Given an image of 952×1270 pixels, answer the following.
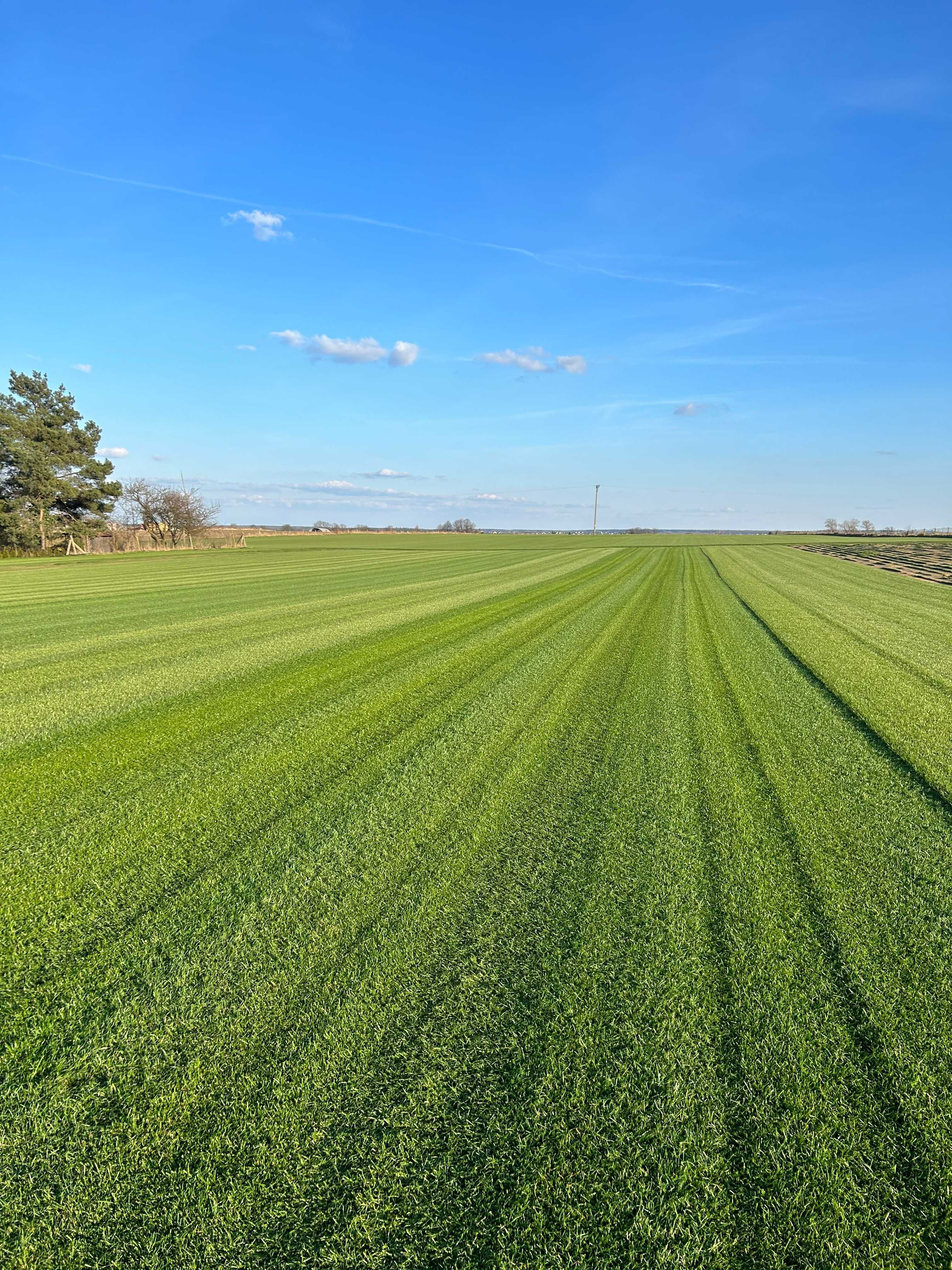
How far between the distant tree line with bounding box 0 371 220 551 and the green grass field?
43.8 metres

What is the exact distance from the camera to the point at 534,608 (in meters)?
14.1

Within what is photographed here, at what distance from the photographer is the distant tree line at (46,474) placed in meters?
40.2

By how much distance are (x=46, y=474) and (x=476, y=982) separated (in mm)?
50632

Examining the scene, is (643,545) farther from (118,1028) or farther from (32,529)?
(118,1028)

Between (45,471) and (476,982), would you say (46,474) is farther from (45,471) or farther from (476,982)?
(476,982)

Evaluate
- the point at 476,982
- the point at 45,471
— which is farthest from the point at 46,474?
the point at 476,982

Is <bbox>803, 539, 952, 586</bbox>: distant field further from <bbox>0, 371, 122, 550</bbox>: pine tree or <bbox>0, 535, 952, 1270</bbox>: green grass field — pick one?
<bbox>0, 371, 122, 550</bbox>: pine tree

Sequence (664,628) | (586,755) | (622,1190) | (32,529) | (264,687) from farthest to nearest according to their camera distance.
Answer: (32,529), (664,628), (264,687), (586,755), (622,1190)

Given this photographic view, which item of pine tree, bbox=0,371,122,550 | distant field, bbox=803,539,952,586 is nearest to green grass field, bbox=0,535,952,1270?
distant field, bbox=803,539,952,586

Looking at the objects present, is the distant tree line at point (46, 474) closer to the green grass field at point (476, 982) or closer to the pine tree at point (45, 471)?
the pine tree at point (45, 471)

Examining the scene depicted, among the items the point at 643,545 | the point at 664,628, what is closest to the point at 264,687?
the point at 664,628

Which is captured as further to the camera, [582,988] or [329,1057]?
[582,988]

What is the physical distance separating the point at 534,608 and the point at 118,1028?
12247mm

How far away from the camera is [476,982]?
Answer: 8.56 feet
